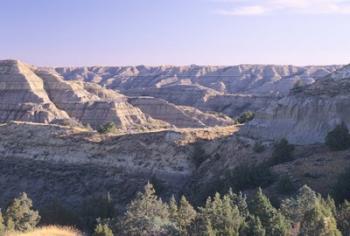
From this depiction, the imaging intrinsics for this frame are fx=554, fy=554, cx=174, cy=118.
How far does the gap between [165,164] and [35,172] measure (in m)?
10.9

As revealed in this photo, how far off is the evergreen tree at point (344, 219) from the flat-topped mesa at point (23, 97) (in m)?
70.4

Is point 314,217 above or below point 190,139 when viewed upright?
above

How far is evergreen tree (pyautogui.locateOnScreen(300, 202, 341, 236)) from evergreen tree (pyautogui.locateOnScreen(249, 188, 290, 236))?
0.61 meters

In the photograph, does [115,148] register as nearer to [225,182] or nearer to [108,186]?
[108,186]

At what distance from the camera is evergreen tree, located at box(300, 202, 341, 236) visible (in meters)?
15.8

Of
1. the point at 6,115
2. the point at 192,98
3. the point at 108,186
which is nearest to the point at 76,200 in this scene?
the point at 108,186

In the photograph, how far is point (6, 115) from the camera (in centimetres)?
9081

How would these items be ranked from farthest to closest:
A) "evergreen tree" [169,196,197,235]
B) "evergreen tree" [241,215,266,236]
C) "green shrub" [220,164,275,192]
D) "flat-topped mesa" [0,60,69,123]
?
"flat-topped mesa" [0,60,69,123] < "green shrub" [220,164,275,192] < "evergreen tree" [169,196,197,235] < "evergreen tree" [241,215,266,236]

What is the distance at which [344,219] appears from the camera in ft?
57.5

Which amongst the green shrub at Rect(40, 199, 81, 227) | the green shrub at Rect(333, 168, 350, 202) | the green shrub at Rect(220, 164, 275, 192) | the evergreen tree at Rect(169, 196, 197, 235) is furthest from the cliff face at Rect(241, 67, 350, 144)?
the evergreen tree at Rect(169, 196, 197, 235)

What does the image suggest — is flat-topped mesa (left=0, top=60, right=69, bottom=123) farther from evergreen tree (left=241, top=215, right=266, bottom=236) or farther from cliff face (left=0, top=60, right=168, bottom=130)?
evergreen tree (left=241, top=215, right=266, bottom=236)

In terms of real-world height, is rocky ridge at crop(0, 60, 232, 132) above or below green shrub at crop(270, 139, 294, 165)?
below

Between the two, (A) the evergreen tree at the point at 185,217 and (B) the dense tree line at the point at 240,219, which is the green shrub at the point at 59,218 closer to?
(B) the dense tree line at the point at 240,219

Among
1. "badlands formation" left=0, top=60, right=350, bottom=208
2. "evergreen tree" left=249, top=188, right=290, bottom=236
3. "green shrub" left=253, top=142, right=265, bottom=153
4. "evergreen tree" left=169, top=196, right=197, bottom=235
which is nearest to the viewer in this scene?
"evergreen tree" left=249, top=188, right=290, bottom=236
